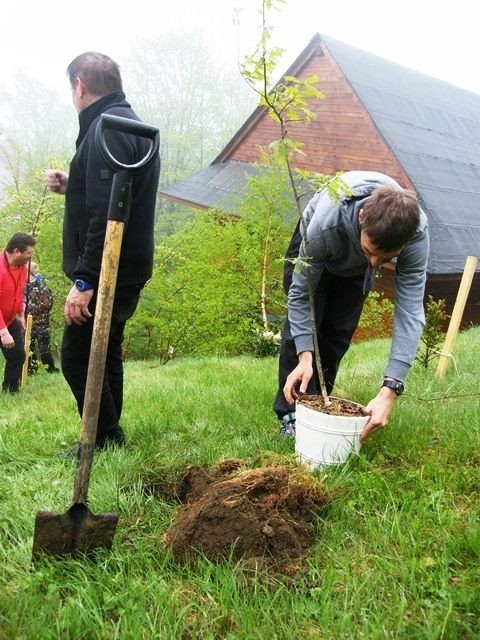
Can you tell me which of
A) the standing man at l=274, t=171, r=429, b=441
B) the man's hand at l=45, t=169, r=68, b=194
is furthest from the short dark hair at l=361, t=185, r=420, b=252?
the man's hand at l=45, t=169, r=68, b=194

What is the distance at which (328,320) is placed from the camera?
3.25m

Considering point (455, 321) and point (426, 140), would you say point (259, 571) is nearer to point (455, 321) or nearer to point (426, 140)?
point (455, 321)

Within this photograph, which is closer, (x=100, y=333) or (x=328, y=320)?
(x=100, y=333)

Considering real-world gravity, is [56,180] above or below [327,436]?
above

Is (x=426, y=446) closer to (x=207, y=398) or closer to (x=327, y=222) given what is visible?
(x=327, y=222)

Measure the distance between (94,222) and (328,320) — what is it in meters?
1.57

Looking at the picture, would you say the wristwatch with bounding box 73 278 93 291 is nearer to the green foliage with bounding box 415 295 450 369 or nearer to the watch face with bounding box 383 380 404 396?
the watch face with bounding box 383 380 404 396

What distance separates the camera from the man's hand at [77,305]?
104 inches

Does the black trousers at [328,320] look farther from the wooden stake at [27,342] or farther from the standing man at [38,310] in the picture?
the standing man at [38,310]

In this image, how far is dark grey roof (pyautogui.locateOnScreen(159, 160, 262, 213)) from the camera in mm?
16891

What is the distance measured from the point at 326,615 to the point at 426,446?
53.4 inches

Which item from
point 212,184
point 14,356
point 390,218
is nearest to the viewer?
point 390,218

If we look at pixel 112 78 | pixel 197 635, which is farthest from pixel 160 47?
pixel 197 635

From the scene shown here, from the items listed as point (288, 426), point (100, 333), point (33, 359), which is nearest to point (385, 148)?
point (33, 359)
